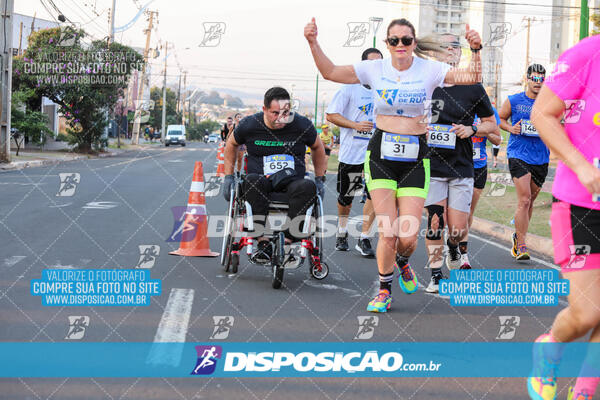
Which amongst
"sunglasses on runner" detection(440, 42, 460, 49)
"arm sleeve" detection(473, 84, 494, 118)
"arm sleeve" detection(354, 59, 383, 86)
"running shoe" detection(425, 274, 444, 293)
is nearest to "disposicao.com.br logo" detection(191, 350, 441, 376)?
"arm sleeve" detection(354, 59, 383, 86)

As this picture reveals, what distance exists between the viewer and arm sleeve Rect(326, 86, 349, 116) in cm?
866

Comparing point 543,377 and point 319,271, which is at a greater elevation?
point 543,377

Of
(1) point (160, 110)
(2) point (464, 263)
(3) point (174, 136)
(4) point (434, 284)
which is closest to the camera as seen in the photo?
(4) point (434, 284)

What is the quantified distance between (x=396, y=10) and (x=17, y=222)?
517 ft

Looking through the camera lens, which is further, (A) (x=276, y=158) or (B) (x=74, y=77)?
(B) (x=74, y=77)

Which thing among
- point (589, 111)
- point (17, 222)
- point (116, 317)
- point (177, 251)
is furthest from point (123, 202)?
point (589, 111)

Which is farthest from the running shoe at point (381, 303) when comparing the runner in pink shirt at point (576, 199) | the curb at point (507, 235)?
the curb at point (507, 235)

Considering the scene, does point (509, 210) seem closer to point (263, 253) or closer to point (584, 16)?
point (584, 16)

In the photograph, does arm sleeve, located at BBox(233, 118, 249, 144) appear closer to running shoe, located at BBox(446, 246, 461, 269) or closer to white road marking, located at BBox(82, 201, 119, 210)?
running shoe, located at BBox(446, 246, 461, 269)

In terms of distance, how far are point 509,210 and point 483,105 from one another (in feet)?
24.6

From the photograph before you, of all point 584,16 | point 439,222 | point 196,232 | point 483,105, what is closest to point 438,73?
point 483,105

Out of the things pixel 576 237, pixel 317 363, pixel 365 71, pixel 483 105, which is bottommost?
pixel 317 363

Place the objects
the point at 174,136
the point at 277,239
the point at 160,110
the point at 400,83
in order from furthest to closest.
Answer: the point at 160,110
the point at 174,136
the point at 277,239
the point at 400,83

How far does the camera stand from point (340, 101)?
8.73 meters
